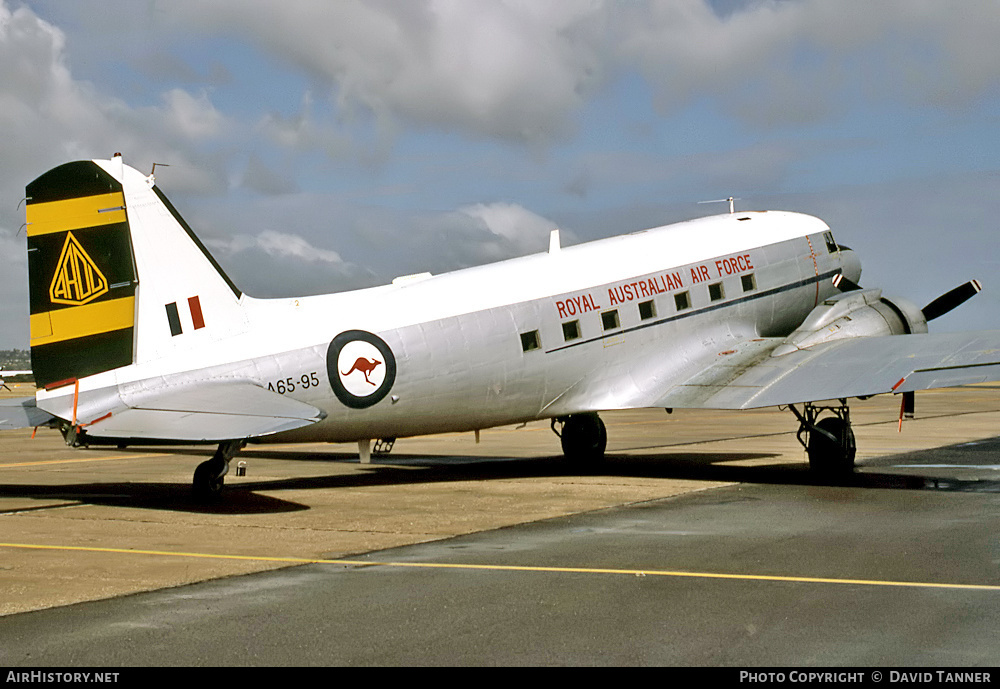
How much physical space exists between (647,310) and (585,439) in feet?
12.1

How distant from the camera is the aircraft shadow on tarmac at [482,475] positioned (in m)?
18.2

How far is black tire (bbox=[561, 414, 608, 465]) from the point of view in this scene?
24.3m

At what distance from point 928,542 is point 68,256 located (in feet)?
41.8

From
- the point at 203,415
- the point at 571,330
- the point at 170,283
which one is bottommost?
the point at 203,415

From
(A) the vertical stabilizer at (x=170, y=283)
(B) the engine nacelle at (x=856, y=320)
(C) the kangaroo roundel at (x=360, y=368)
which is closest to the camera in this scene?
(A) the vertical stabilizer at (x=170, y=283)

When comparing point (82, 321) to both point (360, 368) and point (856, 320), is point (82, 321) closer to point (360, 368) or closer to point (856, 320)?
point (360, 368)

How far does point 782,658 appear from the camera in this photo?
775 cm

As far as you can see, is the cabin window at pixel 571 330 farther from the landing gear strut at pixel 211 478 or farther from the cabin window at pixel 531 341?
→ the landing gear strut at pixel 211 478

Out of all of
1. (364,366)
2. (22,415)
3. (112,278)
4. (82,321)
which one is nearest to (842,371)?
(364,366)

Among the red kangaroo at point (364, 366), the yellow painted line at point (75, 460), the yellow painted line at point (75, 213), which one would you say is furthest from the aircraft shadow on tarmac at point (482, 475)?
the yellow painted line at point (75, 213)

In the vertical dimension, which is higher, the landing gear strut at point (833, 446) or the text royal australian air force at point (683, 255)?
the text royal australian air force at point (683, 255)

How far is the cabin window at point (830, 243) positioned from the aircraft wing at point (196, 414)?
14810 millimetres

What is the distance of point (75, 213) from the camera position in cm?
1620
